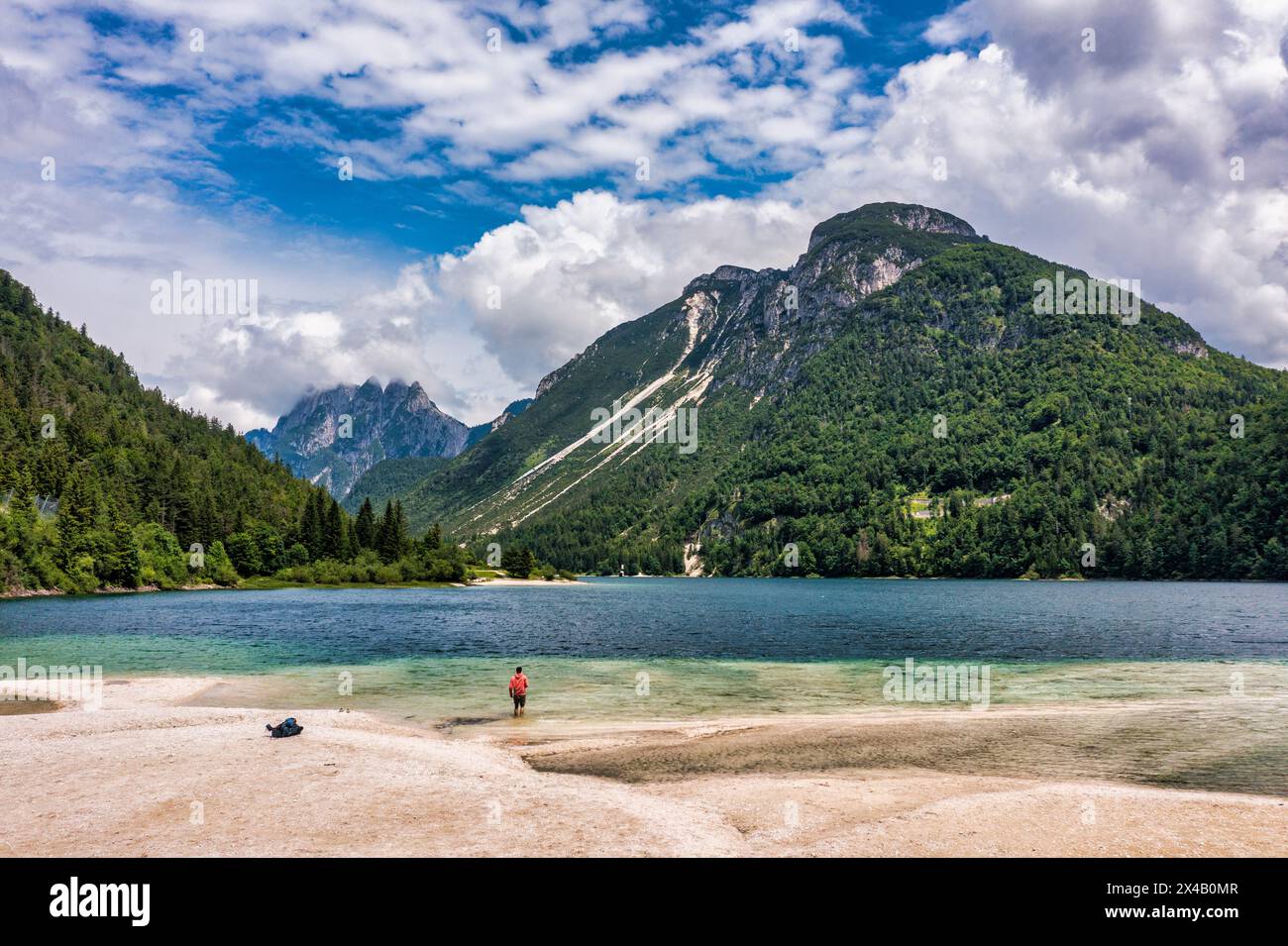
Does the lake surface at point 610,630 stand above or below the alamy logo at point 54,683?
below

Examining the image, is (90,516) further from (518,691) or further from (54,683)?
(518,691)

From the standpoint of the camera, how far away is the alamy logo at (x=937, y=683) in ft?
155

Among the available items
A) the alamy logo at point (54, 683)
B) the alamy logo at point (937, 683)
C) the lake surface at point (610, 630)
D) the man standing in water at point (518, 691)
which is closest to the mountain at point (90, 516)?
the lake surface at point (610, 630)

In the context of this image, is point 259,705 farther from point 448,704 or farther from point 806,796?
point 806,796

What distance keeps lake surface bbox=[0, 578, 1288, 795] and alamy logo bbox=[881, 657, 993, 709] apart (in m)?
0.66

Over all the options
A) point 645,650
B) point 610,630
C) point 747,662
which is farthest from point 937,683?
point 610,630

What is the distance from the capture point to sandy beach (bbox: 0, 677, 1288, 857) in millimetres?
18812

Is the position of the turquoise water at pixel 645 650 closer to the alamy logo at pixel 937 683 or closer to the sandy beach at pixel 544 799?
the alamy logo at pixel 937 683

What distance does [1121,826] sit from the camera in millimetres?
20969
